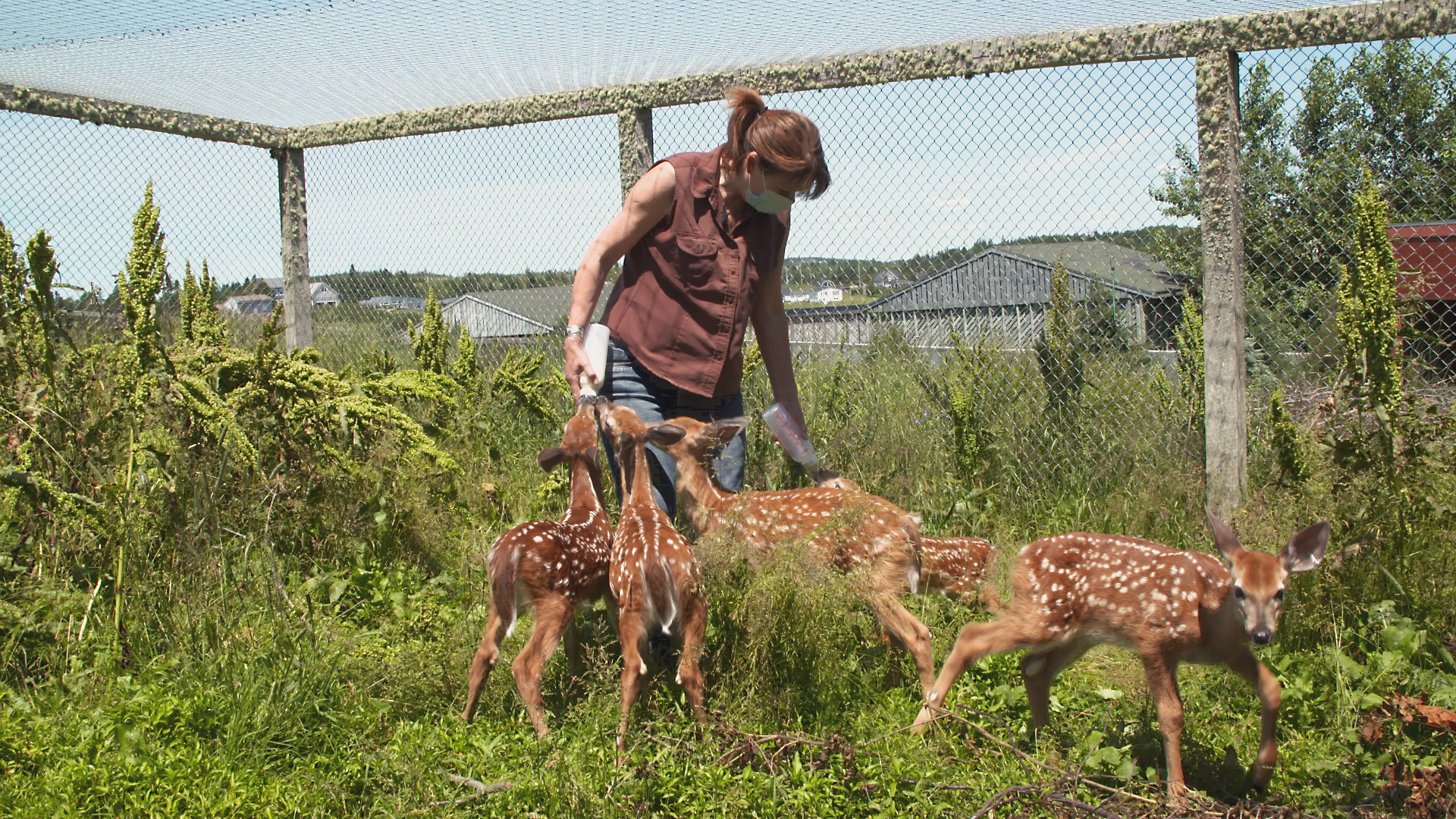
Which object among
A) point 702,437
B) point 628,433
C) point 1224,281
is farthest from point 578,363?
point 1224,281

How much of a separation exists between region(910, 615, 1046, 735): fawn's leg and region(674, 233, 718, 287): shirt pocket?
1736mm

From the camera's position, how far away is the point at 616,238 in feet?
14.7

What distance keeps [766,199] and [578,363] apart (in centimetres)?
101

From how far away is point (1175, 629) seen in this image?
12.2ft

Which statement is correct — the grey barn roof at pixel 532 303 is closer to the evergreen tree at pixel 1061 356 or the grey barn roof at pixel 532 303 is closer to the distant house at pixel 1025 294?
the distant house at pixel 1025 294

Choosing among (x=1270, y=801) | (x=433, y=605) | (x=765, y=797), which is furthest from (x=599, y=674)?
(x=1270, y=801)

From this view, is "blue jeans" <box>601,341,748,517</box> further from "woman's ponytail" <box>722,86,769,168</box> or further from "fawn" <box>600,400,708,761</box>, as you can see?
"woman's ponytail" <box>722,86,769,168</box>

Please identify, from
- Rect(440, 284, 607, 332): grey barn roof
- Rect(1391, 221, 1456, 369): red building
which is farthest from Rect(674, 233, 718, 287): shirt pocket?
Rect(440, 284, 607, 332): grey barn roof

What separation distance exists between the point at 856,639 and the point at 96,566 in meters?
3.29

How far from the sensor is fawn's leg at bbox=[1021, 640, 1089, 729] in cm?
401

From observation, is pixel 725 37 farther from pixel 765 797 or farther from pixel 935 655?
pixel 765 797

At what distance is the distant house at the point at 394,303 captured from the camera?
30.6 ft

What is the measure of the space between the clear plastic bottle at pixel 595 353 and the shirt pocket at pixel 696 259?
40 centimetres

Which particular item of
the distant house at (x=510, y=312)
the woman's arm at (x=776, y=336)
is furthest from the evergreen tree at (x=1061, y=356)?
the distant house at (x=510, y=312)
